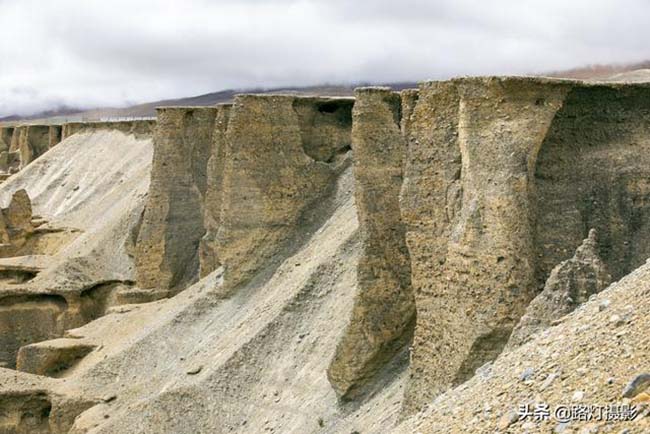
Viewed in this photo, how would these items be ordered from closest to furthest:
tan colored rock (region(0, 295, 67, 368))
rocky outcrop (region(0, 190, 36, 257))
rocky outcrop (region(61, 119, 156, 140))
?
tan colored rock (region(0, 295, 67, 368)), rocky outcrop (region(0, 190, 36, 257)), rocky outcrop (region(61, 119, 156, 140))

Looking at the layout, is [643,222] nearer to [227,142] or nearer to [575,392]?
[575,392]

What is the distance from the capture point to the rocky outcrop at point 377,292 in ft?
53.9

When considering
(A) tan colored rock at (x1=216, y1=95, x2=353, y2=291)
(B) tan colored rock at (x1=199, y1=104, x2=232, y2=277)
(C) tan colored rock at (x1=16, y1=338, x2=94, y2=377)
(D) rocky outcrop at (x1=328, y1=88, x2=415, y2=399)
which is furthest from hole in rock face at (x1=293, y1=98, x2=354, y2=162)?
(C) tan colored rock at (x1=16, y1=338, x2=94, y2=377)

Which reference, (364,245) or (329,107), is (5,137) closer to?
(329,107)

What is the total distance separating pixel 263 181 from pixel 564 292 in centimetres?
1385

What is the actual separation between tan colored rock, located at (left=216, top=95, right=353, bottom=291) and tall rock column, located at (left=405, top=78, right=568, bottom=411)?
36.1 ft

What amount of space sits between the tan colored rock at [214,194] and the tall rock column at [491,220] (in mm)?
15159

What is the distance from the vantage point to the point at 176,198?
31266 mm

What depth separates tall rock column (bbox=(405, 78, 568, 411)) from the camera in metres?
12.1

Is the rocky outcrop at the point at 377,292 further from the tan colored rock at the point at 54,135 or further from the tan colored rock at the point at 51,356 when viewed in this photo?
the tan colored rock at the point at 54,135

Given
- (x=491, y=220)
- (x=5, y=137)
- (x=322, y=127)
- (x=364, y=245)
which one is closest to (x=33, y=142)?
(x=5, y=137)

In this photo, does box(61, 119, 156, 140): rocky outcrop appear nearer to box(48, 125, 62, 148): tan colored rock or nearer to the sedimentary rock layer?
box(48, 125, 62, 148): tan colored rock

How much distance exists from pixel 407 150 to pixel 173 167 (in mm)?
18168

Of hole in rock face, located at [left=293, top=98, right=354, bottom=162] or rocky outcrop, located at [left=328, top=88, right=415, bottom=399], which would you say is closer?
rocky outcrop, located at [left=328, top=88, right=415, bottom=399]
